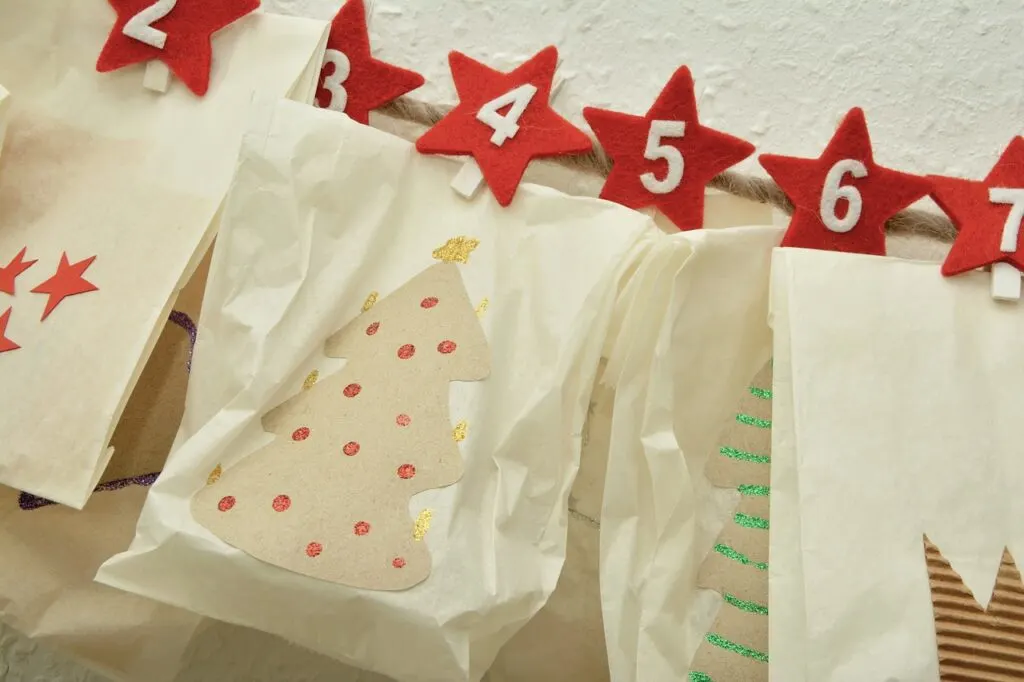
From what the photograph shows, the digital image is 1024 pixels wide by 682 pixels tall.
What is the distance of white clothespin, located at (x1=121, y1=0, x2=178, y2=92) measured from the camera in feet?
1.93

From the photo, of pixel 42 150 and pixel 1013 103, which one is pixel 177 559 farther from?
pixel 1013 103

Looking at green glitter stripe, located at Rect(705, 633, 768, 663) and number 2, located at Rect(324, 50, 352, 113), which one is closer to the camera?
green glitter stripe, located at Rect(705, 633, 768, 663)

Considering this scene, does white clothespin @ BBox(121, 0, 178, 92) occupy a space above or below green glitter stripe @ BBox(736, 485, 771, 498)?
above

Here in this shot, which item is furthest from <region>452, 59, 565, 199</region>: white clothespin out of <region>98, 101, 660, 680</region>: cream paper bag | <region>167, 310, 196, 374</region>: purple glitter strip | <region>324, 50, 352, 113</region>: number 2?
<region>167, 310, 196, 374</region>: purple glitter strip

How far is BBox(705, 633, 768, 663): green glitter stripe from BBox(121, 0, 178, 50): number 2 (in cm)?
53

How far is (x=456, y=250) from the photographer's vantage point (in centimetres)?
55

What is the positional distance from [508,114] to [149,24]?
26 cm

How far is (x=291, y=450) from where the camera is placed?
0.51 m

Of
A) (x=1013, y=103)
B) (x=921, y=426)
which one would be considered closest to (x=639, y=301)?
(x=921, y=426)

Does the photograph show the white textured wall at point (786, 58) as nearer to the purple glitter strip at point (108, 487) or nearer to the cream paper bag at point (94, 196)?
the cream paper bag at point (94, 196)

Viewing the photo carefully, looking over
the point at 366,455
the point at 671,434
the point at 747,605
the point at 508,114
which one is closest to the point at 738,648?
the point at 747,605

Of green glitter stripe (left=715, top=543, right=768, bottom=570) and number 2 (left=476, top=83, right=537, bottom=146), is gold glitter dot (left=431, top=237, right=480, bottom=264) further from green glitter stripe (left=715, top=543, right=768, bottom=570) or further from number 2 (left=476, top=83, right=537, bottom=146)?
green glitter stripe (left=715, top=543, right=768, bottom=570)

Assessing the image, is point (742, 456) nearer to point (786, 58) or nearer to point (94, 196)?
point (786, 58)

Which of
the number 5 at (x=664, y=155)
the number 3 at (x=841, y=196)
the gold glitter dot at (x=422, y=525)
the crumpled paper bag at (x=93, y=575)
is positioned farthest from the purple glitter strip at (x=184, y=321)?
the number 3 at (x=841, y=196)
